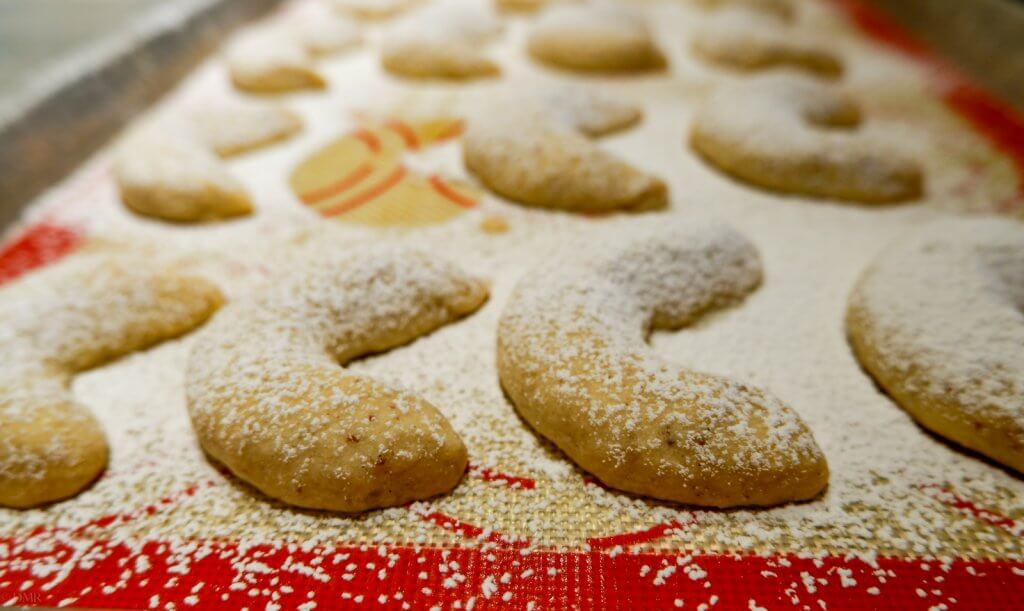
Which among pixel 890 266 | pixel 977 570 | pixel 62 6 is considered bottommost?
pixel 977 570

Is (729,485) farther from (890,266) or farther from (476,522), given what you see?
(890,266)

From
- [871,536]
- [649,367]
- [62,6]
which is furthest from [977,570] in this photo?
[62,6]

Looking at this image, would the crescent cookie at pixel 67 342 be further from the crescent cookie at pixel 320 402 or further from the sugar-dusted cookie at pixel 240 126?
the sugar-dusted cookie at pixel 240 126

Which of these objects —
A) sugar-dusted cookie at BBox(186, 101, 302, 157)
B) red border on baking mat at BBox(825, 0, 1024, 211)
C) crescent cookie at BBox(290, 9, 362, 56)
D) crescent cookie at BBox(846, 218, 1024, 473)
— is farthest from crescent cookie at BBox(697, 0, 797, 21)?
sugar-dusted cookie at BBox(186, 101, 302, 157)

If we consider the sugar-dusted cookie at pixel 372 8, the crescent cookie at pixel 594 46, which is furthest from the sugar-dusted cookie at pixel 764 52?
the sugar-dusted cookie at pixel 372 8

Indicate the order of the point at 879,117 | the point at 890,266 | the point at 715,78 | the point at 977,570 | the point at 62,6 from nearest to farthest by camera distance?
the point at 977,570
the point at 890,266
the point at 879,117
the point at 715,78
the point at 62,6

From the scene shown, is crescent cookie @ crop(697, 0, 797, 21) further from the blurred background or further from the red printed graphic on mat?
the red printed graphic on mat

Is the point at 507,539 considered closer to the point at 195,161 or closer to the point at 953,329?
the point at 953,329
